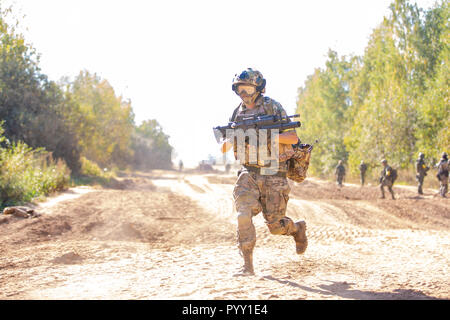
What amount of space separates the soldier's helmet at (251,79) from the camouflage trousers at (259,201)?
0.97 metres

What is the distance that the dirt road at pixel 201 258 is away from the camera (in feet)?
12.8

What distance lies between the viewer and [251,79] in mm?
4680

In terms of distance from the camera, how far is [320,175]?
4391 cm

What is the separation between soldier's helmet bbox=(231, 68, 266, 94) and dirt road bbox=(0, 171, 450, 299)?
2.06 metres

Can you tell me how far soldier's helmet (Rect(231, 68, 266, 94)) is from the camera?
15.4ft

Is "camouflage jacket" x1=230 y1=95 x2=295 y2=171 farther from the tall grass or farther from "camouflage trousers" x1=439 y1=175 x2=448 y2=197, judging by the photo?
"camouflage trousers" x1=439 y1=175 x2=448 y2=197

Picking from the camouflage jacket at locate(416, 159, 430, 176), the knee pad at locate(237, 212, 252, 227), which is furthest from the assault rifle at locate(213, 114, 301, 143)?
the camouflage jacket at locate(416, 159, 430, 176)

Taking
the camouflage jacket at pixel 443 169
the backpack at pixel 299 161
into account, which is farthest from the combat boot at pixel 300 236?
the camouflage jacket at pixel 443 169

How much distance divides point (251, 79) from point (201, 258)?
254cm

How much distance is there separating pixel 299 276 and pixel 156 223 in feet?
17.7

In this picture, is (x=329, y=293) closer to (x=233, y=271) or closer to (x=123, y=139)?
(x=233, y=271)

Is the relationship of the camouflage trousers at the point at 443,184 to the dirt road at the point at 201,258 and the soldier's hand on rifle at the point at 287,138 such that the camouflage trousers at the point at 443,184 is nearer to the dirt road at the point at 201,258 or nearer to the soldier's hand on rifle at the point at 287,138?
the dirt road at the point at 201,258

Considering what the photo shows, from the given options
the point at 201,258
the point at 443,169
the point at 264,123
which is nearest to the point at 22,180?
the point at 201,258
